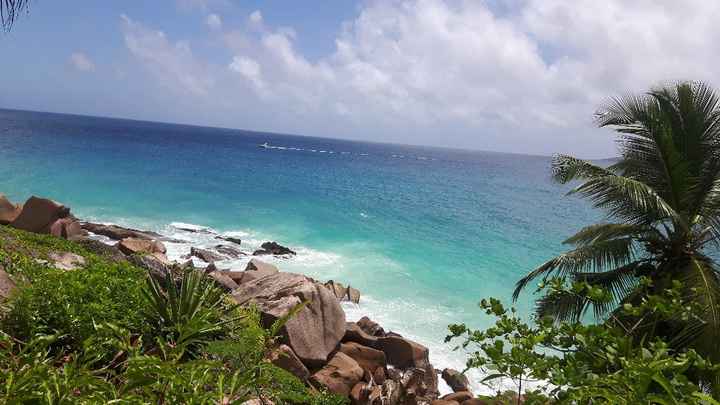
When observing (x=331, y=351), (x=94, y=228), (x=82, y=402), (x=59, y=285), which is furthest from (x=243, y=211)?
(x=82, y=402)

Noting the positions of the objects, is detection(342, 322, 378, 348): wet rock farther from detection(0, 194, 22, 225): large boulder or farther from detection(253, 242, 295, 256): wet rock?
detection(0, 194, 22, 225): large boulder

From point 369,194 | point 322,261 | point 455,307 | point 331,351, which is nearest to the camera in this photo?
point 331,351

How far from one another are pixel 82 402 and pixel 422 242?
26175 millimetres

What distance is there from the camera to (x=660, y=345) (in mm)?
2385

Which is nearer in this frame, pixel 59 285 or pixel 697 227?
pixel 59 285

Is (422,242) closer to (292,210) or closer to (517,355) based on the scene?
(292,210)

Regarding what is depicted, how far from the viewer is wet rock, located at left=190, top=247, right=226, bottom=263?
1909 centimetres

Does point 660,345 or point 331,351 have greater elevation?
point 660,345

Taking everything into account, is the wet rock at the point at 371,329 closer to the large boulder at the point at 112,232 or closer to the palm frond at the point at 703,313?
the palm frond at the point at 703,313

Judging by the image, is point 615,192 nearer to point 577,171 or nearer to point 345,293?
point 577,171

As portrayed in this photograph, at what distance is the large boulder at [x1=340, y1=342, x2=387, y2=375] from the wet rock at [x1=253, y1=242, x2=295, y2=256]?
472 inches

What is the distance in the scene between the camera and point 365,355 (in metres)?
10.3

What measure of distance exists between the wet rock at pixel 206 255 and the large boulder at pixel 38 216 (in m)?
5.21

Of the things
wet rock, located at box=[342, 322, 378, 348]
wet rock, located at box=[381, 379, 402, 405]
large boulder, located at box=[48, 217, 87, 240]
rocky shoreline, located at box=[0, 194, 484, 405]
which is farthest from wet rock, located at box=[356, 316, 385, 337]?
large boulder, located at box=[48, 217, 87, 240]
